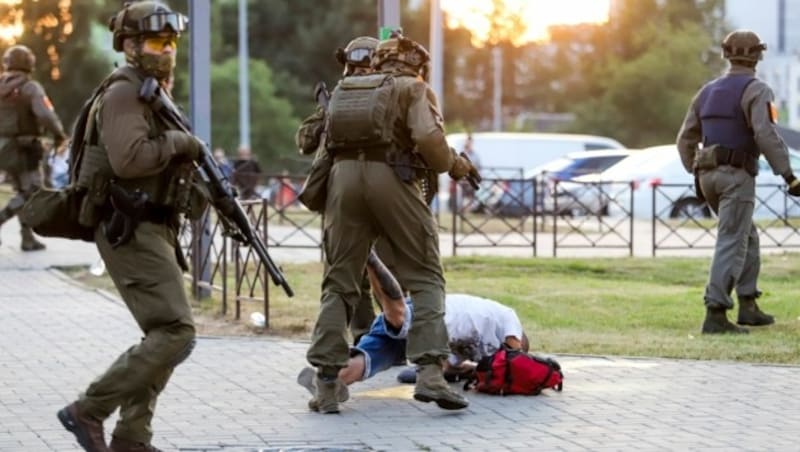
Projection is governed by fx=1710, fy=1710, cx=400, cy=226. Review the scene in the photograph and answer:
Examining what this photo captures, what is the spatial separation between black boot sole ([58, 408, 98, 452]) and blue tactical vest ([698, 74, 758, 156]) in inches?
222

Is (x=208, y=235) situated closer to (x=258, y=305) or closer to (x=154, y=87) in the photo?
(x=258, y=305)

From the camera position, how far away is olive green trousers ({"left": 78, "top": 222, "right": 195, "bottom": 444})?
22.2 feet

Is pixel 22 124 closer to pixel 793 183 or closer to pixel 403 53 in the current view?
pixel 793 183

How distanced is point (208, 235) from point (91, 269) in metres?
2.82

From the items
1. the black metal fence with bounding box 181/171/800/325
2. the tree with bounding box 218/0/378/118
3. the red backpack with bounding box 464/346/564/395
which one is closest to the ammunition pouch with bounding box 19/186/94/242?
the red backpack with bounding box 464/346/564/395

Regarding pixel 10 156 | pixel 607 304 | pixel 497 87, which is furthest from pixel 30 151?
pixel 497 87

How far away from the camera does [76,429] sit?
682cm

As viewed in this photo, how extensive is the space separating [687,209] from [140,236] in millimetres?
18422

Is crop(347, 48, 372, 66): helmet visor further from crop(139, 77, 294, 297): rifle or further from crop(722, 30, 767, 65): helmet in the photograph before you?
crop(722, 30, 767, 65): helmet

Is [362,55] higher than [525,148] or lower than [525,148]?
higher

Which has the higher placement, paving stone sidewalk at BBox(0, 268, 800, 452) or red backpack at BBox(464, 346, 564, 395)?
red backpack at BBox(464, 346, 564, 395)

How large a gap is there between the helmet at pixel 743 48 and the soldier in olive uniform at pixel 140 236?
17.0 ft

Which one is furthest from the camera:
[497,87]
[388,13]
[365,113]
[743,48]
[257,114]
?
[497,87]

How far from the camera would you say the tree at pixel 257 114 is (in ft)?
190
